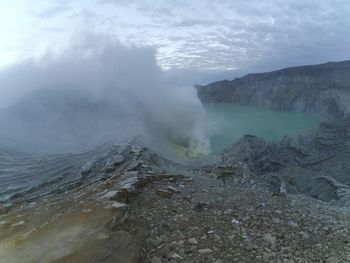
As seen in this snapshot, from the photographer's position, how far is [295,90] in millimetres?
75875

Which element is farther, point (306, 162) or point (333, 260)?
point (306, 162)

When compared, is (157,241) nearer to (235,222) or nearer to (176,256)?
(176,256)

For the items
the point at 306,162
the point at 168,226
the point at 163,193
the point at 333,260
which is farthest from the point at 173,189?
the point at 306,162

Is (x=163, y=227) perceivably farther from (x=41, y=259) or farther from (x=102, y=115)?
(x=102, y=115)

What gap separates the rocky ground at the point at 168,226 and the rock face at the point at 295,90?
51255 mm

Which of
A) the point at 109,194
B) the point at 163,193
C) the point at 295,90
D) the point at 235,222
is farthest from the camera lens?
the point at 295,90

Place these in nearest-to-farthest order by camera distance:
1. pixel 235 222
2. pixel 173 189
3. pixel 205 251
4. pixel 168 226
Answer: pixel 205 251 < pixel 168 226 < pixel 235 222 < pixel 173 189

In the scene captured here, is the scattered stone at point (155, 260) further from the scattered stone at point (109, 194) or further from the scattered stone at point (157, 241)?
the scattered stone at point (109, 194)

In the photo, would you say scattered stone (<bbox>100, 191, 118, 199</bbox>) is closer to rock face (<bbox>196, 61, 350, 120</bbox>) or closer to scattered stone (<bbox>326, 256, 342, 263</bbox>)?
scattered stone (<bbox>326, 256, 342, 263</bbox>)

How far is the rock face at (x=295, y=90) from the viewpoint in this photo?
211ft

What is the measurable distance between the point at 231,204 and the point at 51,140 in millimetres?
13095

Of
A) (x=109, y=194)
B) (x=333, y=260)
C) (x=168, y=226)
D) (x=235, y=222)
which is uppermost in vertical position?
(x=109, y=194)

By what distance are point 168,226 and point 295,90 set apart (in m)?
74.2

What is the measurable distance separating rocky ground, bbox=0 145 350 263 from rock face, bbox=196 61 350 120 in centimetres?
5125
